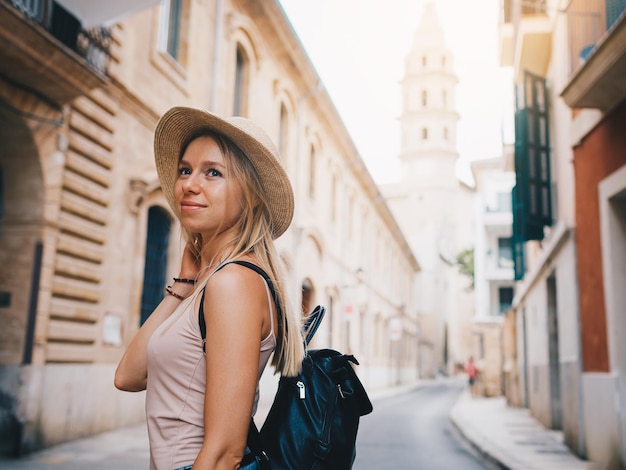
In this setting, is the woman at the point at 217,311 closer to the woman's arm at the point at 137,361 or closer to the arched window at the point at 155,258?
the woman's arm at the point at 137,361

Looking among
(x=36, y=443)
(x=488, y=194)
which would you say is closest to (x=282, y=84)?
(x=36, y=443)

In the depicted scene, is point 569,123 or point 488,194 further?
point 488,194

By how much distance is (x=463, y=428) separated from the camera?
44.5 feet

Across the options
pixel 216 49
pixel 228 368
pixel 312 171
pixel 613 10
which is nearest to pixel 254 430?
pixel 228 368

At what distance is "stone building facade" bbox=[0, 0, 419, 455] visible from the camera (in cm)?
859

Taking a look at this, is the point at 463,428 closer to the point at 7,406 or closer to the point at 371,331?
the point at 7,406

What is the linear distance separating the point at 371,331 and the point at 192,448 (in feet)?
107

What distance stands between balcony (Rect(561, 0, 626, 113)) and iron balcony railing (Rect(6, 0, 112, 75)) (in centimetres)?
613

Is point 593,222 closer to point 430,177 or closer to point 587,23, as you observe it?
point 587,23

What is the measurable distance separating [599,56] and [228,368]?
272 inches

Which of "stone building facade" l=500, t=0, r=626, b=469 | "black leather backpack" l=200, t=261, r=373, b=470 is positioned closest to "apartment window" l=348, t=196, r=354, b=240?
"stone building facade" l=500, t=0, r=626, b=469

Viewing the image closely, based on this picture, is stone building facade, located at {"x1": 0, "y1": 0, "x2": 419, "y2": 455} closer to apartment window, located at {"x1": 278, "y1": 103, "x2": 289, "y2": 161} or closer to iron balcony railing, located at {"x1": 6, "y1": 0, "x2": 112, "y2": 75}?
iron balcony railing, located at {"x1": 6, "y1": 0, "x2": 112, "y2": 75}

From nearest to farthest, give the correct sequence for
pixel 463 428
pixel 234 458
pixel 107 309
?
1. pixel 234 458
2. pixel 107 309
3. pixel 463 428

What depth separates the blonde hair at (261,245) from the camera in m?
1.80
